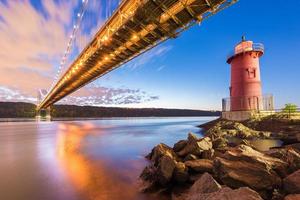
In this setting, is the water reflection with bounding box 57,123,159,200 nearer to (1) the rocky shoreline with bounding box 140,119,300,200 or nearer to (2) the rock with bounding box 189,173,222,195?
(1) the rocky shoreline with bounding box 140,119,300,200

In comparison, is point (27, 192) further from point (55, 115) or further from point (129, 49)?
point (55, 115)

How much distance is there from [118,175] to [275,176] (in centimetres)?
543

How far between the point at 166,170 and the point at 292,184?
3119mm

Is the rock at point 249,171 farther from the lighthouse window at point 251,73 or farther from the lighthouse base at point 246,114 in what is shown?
the lighthouse window at point 251,73

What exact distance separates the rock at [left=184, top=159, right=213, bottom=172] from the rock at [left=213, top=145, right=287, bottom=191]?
97 centimetres

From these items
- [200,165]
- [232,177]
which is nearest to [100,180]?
[200,165]

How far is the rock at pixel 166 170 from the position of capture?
6.08 metres

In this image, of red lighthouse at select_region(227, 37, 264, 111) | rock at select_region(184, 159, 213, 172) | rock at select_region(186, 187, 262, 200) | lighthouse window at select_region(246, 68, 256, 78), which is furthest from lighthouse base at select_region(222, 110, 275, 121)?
rock at select_region(186, 187, 262, 200)

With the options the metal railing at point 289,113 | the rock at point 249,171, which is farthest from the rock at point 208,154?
the metal railing at point 289,113

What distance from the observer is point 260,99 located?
20.3 meters

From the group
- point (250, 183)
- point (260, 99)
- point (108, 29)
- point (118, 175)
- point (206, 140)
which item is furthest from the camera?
point (260, 99)

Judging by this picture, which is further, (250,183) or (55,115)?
(55,115)

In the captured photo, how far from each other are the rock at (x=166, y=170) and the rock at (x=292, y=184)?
2.86 m

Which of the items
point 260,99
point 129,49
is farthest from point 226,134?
point 129,49
